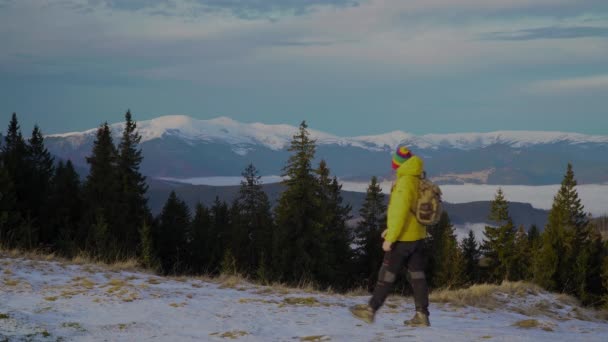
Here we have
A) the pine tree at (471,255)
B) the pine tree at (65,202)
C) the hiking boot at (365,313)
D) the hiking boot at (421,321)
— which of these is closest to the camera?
the hiking boot at (421,321)

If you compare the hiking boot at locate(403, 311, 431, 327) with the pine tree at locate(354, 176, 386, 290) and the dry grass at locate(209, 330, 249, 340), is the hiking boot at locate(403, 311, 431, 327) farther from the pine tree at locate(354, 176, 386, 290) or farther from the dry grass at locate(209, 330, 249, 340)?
the pine tree at locate(354, 176, 386, 290)

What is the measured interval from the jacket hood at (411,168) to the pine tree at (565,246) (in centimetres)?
5622

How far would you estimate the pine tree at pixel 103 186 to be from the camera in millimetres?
57625

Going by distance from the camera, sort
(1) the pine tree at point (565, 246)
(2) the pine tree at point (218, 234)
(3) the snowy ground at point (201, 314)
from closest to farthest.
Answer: (3) the snowy ground at point (201, 314), (1) the pine tree at point (565, 246), (2) the pine tree at point (218, 234)

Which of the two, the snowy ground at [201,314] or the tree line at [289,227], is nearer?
the snowy ground at [201,314]

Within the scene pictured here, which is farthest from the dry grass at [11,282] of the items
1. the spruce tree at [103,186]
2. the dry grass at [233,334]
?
the spruce tree at [103,186]

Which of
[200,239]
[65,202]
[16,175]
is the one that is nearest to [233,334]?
[16,175]

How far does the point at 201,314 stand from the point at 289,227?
36.6 meters

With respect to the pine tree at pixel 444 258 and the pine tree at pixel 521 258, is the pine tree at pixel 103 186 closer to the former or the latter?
the pine tree at pixel 444 258

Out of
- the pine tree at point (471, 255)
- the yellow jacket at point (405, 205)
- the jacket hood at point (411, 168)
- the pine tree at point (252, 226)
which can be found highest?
the jacket hood at point (411, 168)

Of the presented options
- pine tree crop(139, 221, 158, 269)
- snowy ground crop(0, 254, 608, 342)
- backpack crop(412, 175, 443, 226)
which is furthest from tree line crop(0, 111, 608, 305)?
backpack crop(412, 175, 443, 226)

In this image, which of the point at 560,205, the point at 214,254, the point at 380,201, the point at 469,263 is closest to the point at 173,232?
the point at 214,254

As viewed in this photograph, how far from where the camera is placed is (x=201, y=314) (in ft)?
30.6

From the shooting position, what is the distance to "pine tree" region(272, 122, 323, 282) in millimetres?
45156
